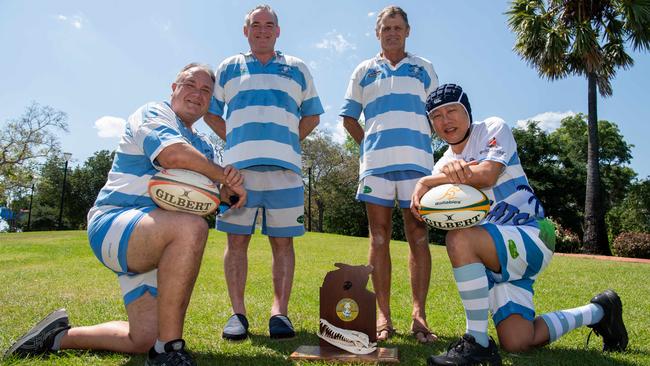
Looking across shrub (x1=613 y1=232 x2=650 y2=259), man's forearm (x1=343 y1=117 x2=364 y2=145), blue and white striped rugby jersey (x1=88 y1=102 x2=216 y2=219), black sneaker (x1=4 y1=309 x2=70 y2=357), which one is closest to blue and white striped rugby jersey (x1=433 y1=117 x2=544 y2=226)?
man's forearm (x1=343 y1=117 x2=364 y2=145)

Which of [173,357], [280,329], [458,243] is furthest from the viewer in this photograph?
[280,329]

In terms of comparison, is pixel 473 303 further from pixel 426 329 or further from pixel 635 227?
pixel 635 227

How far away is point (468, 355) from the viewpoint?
2.49m

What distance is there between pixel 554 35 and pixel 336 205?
21.3 metres

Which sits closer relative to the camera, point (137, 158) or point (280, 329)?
point (137, 158)

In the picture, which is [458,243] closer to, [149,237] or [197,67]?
[149,237]

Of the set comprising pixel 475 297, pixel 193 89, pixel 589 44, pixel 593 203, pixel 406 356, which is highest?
pixel 589 44

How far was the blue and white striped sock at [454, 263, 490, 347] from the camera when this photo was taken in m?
2.62

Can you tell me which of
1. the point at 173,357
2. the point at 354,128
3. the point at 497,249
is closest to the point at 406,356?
the point at 497,249

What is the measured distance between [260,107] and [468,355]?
7.77 feet

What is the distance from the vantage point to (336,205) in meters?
35.1

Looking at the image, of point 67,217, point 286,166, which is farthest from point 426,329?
point 67,217

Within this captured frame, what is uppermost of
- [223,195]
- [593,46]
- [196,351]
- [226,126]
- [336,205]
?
[593,46]

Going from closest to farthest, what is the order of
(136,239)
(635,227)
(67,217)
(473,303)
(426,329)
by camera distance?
1. (136,239)
2. (473,303)
3. (426,329)
4. (635,227)
5. (67,217)
